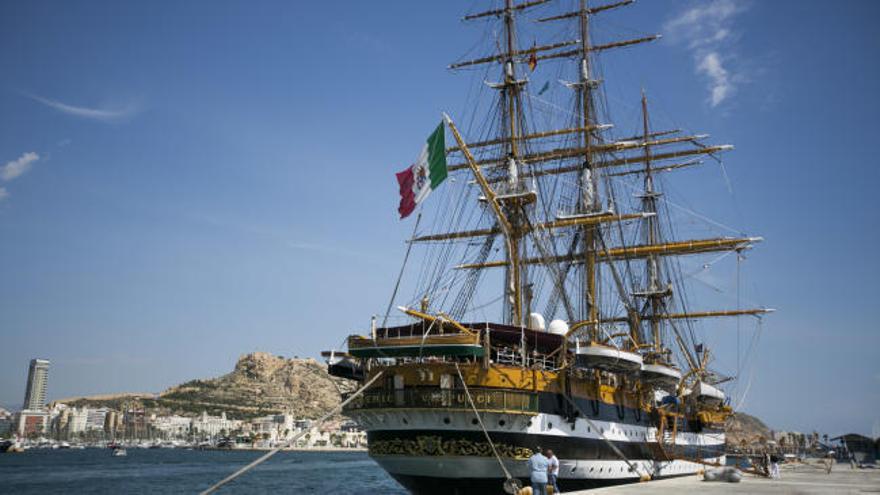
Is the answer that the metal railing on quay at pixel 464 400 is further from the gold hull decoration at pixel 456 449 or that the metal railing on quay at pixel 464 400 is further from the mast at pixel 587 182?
the mast at pixel 587 182

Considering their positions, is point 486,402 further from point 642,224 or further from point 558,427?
point 642,224

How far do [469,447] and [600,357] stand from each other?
719 cm

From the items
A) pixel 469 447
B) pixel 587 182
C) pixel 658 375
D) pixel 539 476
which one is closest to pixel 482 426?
pixel 469 447

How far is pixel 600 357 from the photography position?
27.8m

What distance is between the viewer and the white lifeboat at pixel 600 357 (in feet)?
90.4

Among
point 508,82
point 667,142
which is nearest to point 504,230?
point 508,82

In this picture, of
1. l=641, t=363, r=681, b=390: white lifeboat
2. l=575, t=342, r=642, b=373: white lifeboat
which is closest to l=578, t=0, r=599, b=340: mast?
l=641, t=363, r=681, b=390: white lifeboat

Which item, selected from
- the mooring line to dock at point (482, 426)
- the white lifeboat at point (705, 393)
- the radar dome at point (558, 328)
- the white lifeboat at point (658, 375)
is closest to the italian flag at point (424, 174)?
the mooring line to dock at point (482, 426)

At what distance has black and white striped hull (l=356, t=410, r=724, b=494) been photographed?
24.2 metres

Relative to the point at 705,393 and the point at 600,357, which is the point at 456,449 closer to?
the point at 600,357

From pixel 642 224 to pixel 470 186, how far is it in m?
28.1

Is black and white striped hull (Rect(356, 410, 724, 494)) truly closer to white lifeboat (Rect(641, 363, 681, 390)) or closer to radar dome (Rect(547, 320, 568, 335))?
radar dome (Rect(547, 320, 568, 335))

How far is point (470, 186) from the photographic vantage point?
3928 cm

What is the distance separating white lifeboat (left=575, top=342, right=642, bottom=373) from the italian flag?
28.4 ft
